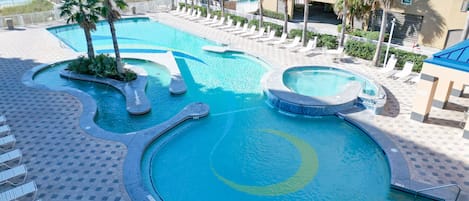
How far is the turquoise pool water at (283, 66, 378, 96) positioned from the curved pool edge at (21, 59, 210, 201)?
5.59 m

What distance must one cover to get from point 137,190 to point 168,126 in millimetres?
3844

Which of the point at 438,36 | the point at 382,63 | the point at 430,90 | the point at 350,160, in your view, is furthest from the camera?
the point at 438,36

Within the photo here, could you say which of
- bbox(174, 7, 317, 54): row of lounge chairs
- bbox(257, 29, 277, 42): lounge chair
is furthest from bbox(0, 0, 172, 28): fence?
bbox(257, 29, 277, 42): lounge chair

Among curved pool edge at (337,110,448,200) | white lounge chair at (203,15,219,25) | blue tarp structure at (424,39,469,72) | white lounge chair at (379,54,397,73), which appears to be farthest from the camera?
white lounge chair at (203,15,219,25)

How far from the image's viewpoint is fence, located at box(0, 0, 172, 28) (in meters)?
29.0

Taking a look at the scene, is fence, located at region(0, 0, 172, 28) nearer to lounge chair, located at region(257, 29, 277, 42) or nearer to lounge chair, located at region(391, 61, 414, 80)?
lounge chair, located at region(257, 29, 277, 42)

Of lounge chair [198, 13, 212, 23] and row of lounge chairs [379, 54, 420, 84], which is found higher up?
lounge chair [198, 13, 212, 23]

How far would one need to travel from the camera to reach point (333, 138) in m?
13.4

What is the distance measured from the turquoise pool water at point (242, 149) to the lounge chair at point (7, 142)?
3.21m

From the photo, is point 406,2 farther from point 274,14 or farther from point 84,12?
point 84,12

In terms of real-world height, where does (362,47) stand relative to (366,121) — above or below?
above

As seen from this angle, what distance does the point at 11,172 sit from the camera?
984 centimetres

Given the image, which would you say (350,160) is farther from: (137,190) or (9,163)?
(9,163)

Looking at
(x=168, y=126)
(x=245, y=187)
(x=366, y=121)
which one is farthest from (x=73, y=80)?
(x=366, y=121)
